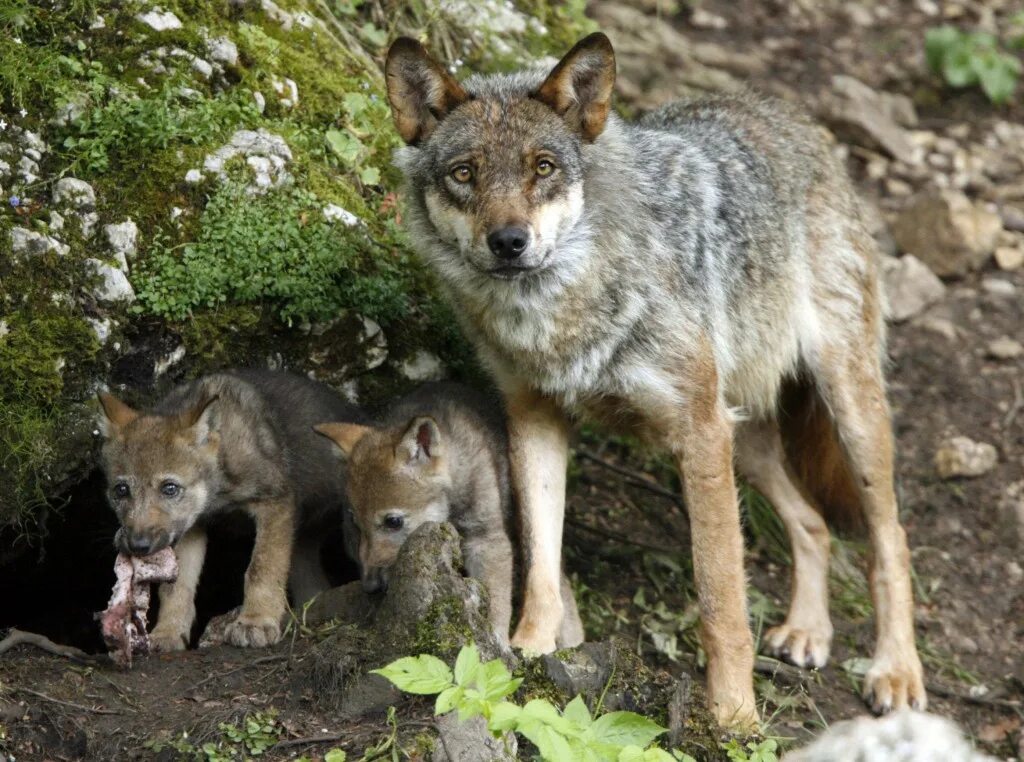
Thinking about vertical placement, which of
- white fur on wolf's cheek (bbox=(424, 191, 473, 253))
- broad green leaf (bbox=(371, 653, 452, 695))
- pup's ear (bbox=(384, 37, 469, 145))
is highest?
pup's ear (bbox=(384, 37, 469, 145))

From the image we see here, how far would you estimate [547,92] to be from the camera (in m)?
5.24

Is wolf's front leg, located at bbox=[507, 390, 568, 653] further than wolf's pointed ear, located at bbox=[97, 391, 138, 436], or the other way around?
wolf's front leg, located at bbox=[507, 390, 568, 653]

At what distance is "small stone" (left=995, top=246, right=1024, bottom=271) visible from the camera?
909 centimetres

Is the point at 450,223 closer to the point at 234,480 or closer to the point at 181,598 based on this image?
the point at 234,480

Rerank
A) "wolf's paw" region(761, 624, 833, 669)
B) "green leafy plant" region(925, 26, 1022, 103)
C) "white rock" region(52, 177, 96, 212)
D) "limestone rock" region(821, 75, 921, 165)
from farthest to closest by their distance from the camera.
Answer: "green leafy plant" region(925, 26, 1022, 103)
"limestone rock" region(821, 75, 921, 165)
"wolf's paw" region(761, 624, 833, 669)
"white rock" region(52, 177, 96, 212)

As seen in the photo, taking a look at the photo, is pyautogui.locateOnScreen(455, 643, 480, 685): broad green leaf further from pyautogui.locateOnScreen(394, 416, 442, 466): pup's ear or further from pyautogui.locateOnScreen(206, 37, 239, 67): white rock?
pyautogui.locateOnScreen(206, 37, 239, 67): white rock

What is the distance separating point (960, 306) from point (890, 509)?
112 inches

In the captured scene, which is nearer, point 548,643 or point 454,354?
point 548,643

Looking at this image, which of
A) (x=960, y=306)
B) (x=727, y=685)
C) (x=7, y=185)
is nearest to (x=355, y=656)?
(x=727, y=685)

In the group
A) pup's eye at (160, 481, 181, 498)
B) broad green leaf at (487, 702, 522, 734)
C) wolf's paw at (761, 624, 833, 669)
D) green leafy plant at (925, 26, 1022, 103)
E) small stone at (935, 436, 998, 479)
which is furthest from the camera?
green leafy plant at (925, 26, 1022, 103)

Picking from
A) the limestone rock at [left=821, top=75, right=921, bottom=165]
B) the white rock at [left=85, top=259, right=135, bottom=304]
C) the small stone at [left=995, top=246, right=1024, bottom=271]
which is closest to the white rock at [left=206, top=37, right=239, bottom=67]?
the white rock at [left=85, top=259, right=135, bottom=304]

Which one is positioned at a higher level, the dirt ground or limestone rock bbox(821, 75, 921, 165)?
limestone rock bbox(821, 75, 921, 165)

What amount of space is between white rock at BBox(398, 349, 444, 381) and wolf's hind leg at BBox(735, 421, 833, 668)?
1727mm

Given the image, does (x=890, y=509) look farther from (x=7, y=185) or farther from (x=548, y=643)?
(x=7, y=185)
